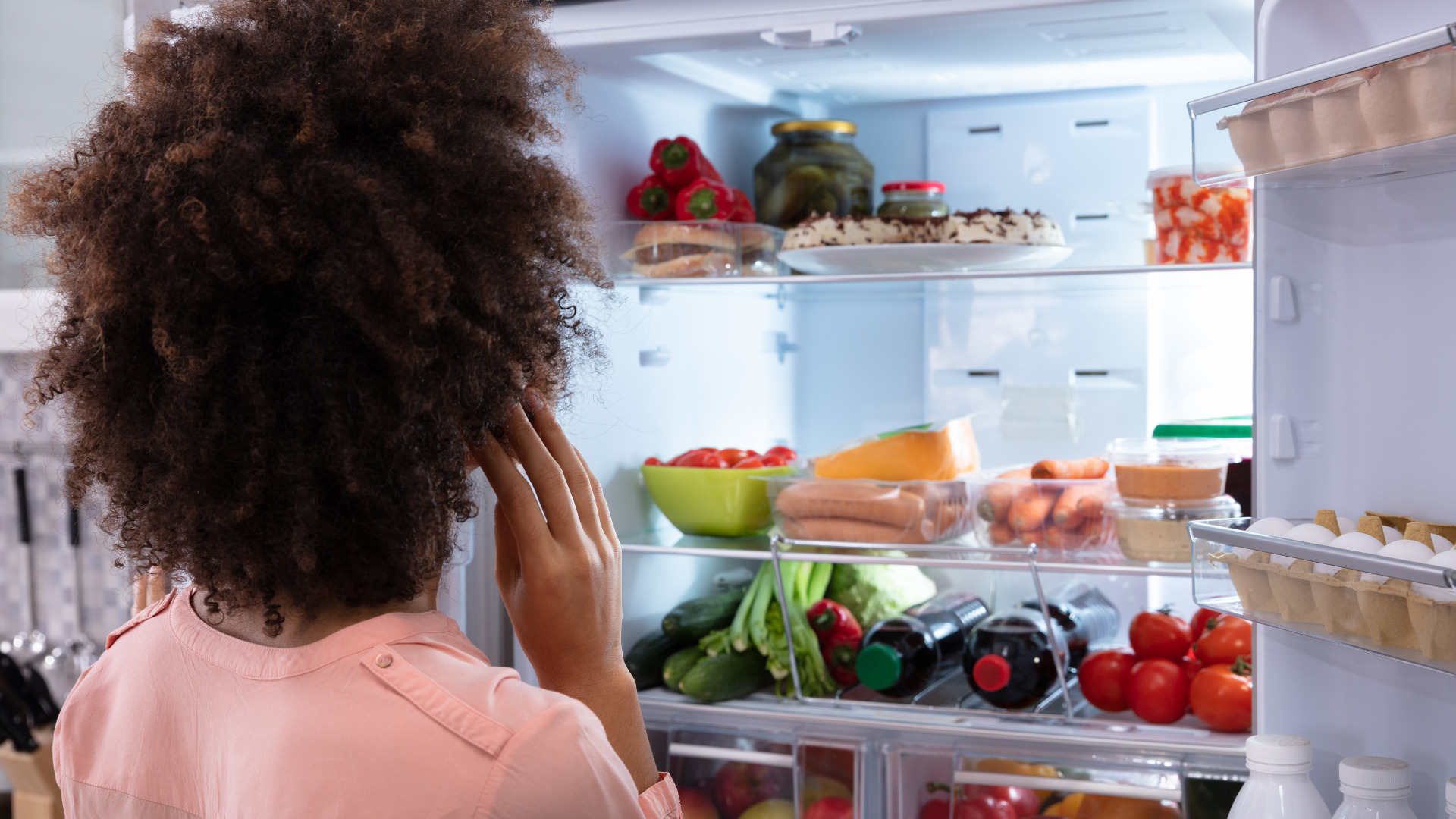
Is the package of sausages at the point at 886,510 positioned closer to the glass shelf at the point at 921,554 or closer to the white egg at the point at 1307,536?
the glass shelf at the point at 921,554

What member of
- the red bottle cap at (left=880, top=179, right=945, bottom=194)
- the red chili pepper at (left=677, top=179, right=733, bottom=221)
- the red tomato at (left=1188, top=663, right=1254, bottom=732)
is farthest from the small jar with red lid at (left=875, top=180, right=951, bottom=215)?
the red tomato at (left=1188, top=663, right=1254, bottom=732)

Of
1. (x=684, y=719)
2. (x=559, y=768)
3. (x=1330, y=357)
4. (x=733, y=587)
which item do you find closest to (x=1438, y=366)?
(x=1330, y=357)

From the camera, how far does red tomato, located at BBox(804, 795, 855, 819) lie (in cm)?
152

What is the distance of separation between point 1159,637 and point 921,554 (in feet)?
1.11

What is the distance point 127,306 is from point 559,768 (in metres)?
0.38

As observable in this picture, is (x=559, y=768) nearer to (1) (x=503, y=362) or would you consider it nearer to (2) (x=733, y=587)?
(1) (x=503, y=362)

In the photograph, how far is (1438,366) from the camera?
1062mm

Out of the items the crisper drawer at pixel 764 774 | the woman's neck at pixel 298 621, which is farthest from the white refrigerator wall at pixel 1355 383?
the woman's neck at pixel 298 621

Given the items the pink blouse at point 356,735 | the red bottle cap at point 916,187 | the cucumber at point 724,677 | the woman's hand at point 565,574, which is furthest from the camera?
the red bottle cap at point 916,187

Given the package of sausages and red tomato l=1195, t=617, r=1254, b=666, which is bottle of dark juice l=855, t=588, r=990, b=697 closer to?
the package of sausages

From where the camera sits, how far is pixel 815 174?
178 centimetres

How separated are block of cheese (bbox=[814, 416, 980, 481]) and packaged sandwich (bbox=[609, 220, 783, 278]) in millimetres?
312

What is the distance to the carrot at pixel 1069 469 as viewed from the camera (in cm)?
156

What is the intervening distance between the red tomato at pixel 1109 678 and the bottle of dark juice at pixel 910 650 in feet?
0.62
